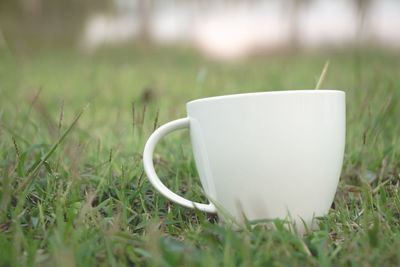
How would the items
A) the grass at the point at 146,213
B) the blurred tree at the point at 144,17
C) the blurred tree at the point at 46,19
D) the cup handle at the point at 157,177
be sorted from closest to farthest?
the grass at the point at 146,213 < the cup handle at the point at 157,177 < the blurred tree at the point at 46,19 < the blurred tree at the point at 144,17

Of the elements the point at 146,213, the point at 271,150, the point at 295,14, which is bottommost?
the point at 146,213

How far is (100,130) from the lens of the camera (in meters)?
1.52

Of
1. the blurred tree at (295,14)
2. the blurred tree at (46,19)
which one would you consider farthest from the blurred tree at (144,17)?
the blurred tree at (295,14)

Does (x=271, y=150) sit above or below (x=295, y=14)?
below

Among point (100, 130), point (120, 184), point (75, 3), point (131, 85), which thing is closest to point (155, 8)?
point (75, 3)

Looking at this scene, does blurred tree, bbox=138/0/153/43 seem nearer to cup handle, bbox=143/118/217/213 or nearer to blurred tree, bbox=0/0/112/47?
blurred tree, bbox=0/0/112/47

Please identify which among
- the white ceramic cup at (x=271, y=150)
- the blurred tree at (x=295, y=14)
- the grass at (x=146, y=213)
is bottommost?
Answer: the grass at (x=146, y=213)

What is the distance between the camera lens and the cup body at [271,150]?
2.26ft

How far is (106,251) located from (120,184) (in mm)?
283

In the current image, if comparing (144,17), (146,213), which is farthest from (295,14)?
(146,213)

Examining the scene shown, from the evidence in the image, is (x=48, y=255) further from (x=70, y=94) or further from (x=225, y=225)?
(x=70, y=94)

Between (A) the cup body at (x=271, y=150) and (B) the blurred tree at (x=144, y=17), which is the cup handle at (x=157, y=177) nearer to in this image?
(A) the cup body at (x=271, y=150)

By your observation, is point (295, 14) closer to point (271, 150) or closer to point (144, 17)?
point (144, 17)

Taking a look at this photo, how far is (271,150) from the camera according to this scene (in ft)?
2.28
